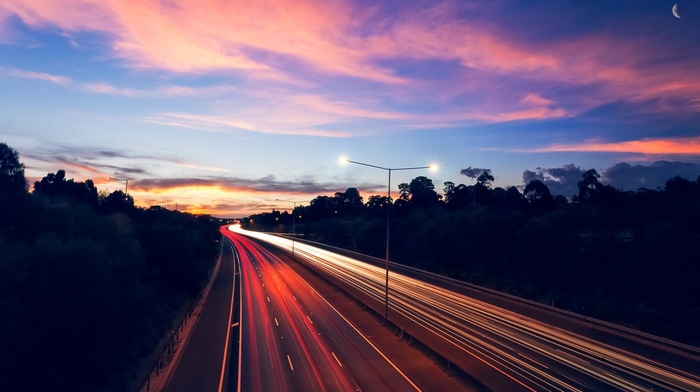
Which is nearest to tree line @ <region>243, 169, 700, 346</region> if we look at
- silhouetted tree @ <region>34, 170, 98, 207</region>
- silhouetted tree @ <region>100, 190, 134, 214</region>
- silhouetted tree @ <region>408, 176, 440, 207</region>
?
silhouetted tree @ <region>408, 176, 440, 207</region>

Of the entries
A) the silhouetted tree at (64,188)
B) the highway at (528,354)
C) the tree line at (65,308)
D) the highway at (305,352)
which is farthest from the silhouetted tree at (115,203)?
the highway at (528,354)

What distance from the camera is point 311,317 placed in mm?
36531

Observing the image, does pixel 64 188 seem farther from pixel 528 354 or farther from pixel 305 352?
pixel 528 354

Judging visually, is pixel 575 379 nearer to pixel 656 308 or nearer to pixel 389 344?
pixel 389 344

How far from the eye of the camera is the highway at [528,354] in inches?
805

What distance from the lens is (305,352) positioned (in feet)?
86.8

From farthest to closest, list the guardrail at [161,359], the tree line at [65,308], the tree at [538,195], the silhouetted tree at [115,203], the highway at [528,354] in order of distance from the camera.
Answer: the tree at [538,195], the silhouetted tree at [115,203], the guardrail at [161,359], the highway at [528,354], the tree line at [65,308]

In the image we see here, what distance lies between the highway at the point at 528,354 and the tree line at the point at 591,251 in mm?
9749

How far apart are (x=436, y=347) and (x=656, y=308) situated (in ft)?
99.7

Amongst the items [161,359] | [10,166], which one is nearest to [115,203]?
[10,166]

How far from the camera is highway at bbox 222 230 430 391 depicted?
21.3 m

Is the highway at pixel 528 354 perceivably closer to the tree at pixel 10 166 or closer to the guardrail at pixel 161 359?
the guardrail at pixel 161 359

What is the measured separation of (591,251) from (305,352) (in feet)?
151

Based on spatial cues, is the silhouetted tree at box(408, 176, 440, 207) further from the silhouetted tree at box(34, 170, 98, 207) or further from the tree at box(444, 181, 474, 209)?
the silhouetted tree at box(34, 170, 98, 207)
